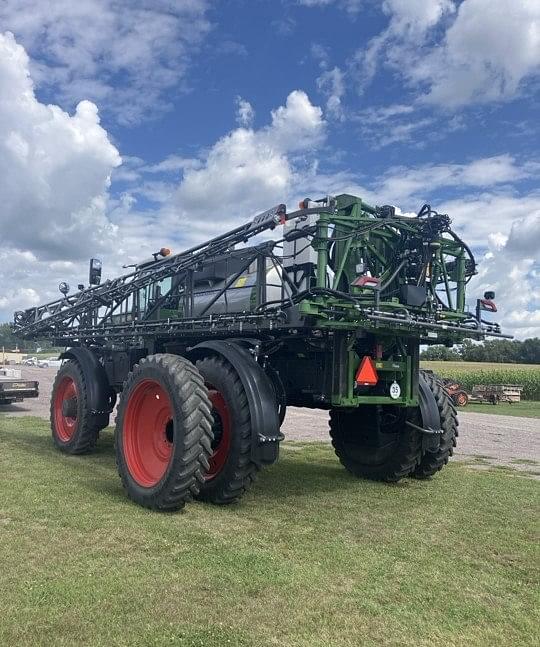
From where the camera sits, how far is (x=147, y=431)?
6902 millimetres

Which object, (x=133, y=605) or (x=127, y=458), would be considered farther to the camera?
(x=127, y=458)

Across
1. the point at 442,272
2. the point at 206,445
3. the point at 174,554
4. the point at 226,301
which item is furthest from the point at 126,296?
the point at 174,554

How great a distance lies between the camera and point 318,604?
149 inches

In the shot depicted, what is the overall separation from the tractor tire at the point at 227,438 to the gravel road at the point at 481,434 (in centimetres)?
511

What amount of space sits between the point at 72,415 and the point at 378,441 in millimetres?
4743

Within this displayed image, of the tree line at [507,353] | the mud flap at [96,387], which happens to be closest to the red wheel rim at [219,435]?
the mud flap at [96,387]

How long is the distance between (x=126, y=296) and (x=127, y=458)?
332cm

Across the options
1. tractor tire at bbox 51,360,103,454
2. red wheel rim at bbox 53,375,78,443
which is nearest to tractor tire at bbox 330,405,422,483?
tractor tire at bbox 51,360,103,454

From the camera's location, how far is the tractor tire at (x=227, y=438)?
5.91 m

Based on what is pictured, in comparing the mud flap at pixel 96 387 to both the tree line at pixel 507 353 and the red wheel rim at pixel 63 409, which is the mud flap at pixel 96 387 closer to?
the red wheel rim at pixel 63 409

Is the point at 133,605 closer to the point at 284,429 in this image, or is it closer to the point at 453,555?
the point at 453,555

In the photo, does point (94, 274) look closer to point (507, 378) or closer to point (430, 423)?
point (430, 423)

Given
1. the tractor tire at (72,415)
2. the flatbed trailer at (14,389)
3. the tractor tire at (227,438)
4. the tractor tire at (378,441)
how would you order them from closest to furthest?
the tractor tire at (227,438), the tractor tire at (378,441), the tractor tire at (72,415), the flatbed trailer at (14,389)

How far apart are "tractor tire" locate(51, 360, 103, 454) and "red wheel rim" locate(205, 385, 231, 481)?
3344 mm
